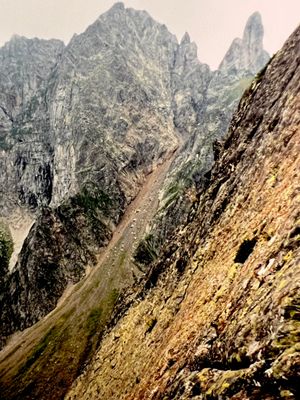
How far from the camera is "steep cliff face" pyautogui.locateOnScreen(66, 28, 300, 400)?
16969 millimetres

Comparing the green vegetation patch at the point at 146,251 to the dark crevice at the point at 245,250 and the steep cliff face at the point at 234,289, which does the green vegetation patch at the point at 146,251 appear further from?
the dark crevice at the point at 245,250

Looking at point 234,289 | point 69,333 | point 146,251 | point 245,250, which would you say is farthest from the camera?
point 146,251

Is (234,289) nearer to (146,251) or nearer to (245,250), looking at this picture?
(245,250)

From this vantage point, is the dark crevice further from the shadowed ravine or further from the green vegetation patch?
the green vegetation patch

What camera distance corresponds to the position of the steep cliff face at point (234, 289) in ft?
55.7

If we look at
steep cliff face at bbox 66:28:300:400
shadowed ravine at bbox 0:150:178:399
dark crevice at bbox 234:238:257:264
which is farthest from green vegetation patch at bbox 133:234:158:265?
dark crevice at bbox 234:238:257:264

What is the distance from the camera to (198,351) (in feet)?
78.5

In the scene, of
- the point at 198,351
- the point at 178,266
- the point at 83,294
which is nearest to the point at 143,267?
the point at 83,294

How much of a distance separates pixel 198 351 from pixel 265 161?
20186 mm

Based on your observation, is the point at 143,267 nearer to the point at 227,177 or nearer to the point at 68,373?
the point at 68,373

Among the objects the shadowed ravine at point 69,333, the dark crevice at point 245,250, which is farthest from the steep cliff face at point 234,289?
the shadowed ravine at point 69,333

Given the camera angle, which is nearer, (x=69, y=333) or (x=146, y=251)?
(x=69, y=333)

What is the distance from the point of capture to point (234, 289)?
26156mm

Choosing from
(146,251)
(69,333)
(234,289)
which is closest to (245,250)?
(234,289)
